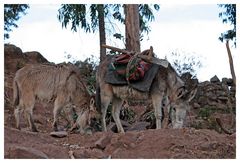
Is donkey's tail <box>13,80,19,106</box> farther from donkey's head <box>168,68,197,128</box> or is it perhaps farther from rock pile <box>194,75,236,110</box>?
rock pile <box>194,75,236,110</box>

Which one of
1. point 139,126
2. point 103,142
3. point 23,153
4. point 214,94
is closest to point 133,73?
point 139,126

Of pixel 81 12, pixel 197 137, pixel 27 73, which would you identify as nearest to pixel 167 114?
pixel 197 137

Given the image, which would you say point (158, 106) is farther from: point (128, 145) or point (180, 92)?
point (128, 145)

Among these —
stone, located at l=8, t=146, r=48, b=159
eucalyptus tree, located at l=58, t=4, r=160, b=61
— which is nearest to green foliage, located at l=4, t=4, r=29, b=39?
eucalyptus tree, located at l=58, t=4, r=160, b=61

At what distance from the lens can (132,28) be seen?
13.0 meters

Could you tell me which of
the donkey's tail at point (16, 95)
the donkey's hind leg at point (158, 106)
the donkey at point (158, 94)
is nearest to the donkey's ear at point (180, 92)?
the donkey at point (158, 94)

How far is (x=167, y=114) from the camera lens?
10.1 meters

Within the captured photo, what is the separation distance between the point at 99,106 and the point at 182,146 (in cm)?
302

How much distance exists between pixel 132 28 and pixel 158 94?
369 centimetres

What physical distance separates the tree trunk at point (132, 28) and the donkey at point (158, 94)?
9.17 ft

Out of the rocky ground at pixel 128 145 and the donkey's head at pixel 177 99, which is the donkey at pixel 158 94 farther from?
the rocky ground at pixel 128 145

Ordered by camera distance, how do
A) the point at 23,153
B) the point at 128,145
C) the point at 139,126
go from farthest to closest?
the point at 139,126 < the point at 128,145 < the point at 23,153

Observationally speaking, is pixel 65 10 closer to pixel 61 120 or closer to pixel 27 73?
pixel 61 120

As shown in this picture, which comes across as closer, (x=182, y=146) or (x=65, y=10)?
(x=182, y=146)
